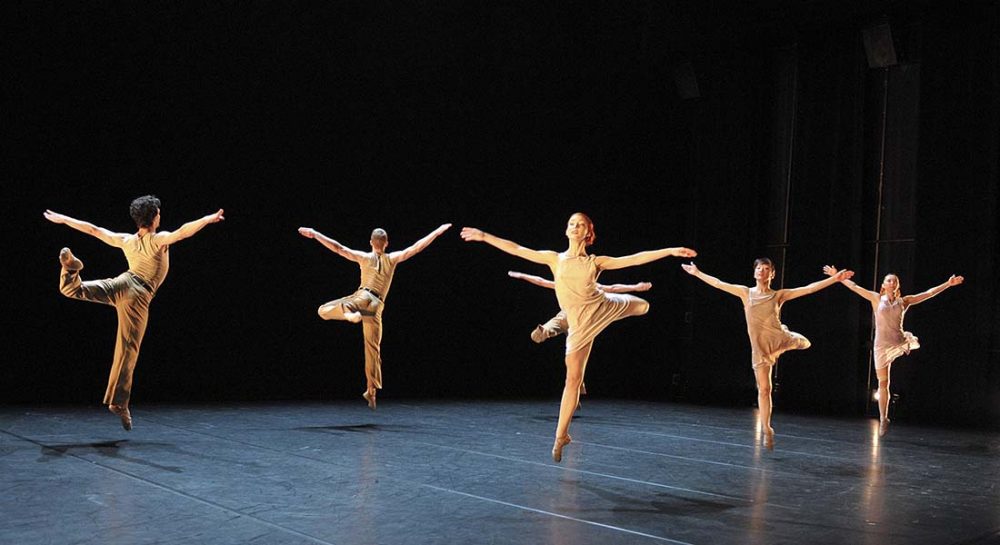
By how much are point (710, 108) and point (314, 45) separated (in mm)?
5110

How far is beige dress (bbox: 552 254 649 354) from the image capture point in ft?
16.9

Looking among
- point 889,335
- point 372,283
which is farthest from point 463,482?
point 889,335

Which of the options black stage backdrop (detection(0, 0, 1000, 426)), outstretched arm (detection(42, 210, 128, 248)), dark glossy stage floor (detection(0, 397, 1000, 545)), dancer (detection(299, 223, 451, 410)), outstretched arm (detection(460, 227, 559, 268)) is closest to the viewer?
dark glossy stage floor (detection(0, 397, 1000, 545))

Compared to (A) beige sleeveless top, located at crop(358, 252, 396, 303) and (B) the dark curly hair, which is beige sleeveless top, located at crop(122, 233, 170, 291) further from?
(A) beige sleeveless top, located at crop(358, 252, 396, 303)

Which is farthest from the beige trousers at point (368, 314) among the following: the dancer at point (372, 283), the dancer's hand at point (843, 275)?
the dancer's hand at point (843, 275)

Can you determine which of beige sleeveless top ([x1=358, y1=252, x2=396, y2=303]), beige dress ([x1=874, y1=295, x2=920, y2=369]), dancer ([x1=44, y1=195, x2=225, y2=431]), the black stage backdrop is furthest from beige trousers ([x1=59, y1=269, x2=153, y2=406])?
beige dress ([x1=874, y1=295, x2=920, y2=369])

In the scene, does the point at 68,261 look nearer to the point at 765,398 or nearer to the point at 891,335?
the point at 765,398

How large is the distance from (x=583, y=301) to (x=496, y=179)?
19.7 ft

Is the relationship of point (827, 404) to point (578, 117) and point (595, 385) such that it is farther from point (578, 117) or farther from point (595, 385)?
point (578, 117)

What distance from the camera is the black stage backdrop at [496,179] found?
8555mm

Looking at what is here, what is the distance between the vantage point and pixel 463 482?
4844 millimetres

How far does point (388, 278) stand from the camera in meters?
7.91

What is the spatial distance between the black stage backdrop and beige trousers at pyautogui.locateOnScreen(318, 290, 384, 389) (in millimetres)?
2116

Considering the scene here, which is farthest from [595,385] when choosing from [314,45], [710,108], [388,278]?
[314,45]
